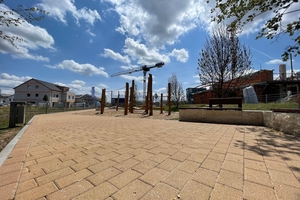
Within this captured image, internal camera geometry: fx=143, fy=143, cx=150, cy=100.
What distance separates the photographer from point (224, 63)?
7.89 metres

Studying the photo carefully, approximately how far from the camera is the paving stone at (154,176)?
1.43 m

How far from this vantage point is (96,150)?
2.42m

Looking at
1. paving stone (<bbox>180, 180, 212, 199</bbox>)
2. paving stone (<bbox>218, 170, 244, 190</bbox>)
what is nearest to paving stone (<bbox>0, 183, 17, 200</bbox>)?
paving stone (<bbox>180, 180, 212, 199</bbox>)

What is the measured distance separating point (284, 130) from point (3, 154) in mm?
5900

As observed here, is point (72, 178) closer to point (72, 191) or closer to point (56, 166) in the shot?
point (72, 191)

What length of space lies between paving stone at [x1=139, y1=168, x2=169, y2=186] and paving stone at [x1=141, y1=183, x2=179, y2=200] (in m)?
0.08

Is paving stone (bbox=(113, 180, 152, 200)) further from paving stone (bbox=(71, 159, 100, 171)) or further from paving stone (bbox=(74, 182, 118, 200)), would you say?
paving stone (bbox=(71, 159, 100, 171))

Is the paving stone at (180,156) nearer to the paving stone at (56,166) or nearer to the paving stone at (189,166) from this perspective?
the paving stone at (189,166)

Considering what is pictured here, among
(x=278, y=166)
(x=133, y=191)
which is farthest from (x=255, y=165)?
(x=133, y=191)

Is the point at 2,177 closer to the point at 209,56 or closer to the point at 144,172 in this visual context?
the point at 144,172

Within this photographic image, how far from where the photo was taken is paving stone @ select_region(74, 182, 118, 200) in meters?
1.19

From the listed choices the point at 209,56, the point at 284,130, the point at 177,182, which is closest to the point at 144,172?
the point at 177,182

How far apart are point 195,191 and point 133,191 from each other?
0.55 meters

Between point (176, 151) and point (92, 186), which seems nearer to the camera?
point (92, 186)
